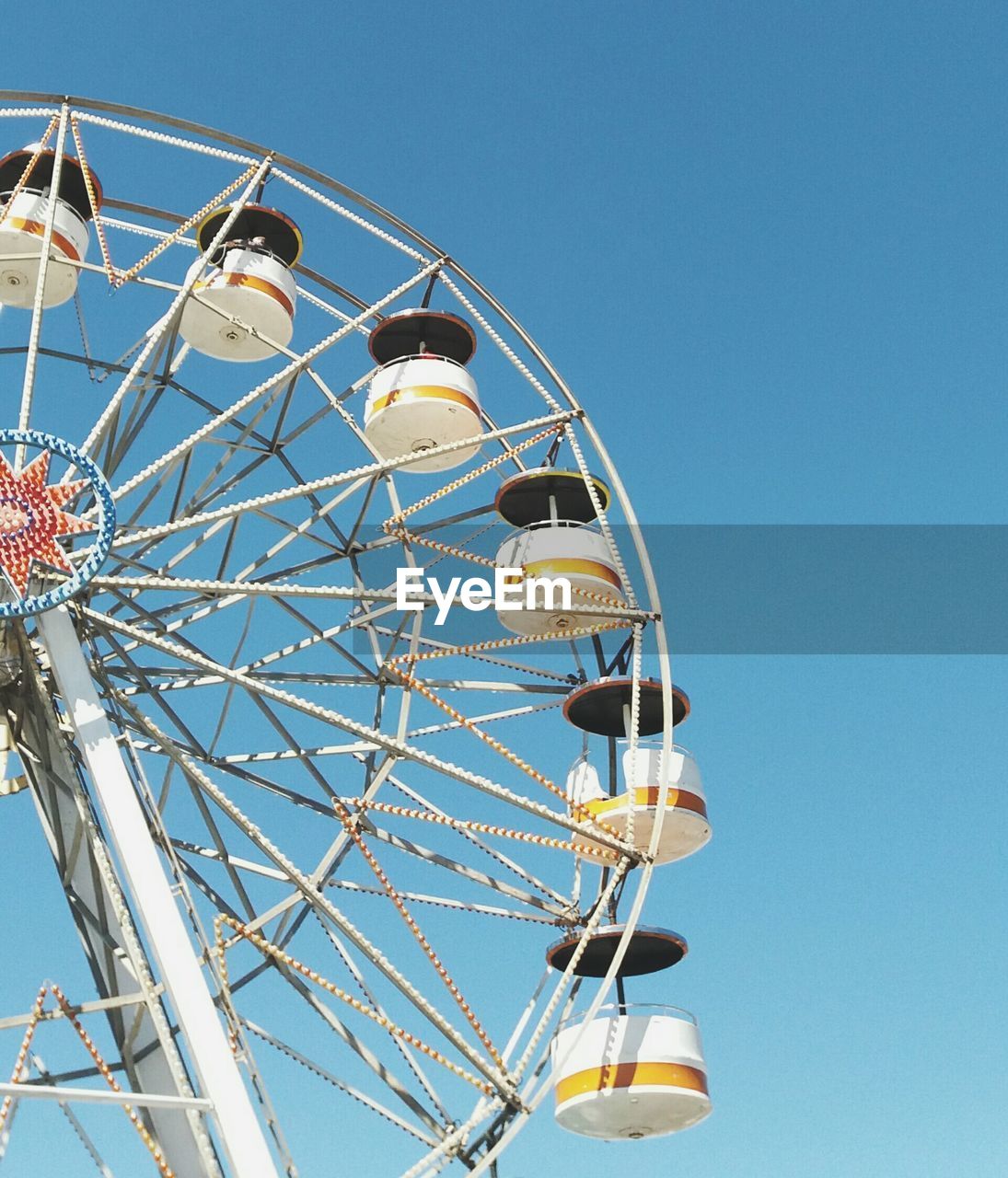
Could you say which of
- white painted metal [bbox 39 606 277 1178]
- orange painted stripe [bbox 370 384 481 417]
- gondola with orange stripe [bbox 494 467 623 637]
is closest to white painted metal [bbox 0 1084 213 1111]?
white painted metal [bbox 39 606 277 1178]

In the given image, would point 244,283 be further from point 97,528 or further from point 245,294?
point 97,528

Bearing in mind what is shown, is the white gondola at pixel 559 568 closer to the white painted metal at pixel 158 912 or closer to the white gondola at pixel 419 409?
the white gondola at pixel 419 409

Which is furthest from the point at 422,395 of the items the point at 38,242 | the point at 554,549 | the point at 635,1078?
the point at 635,1078

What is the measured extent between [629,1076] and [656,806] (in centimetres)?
205

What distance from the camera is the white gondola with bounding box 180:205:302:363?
47.4 feet

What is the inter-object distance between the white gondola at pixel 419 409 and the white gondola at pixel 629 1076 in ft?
17.7

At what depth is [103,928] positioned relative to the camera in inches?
460

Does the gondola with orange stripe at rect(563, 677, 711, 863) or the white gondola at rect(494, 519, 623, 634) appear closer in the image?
the gondola with orange stripe at rect(563, 677, 711, 863)

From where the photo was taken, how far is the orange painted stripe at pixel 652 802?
12.4 m

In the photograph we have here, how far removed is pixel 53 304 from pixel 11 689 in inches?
168

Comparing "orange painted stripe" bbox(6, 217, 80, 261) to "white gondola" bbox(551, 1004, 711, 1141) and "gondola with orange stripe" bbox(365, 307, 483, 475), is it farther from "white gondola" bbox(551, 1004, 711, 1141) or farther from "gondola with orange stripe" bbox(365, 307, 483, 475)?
"white gondola" bbox(551, 1004, 711, 1141)

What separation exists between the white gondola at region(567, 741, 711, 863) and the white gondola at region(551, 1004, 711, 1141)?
138cm

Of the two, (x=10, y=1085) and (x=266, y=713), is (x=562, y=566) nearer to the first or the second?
(x=266, y=713)

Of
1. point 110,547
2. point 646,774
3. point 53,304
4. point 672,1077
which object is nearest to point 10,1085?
point 110,547
